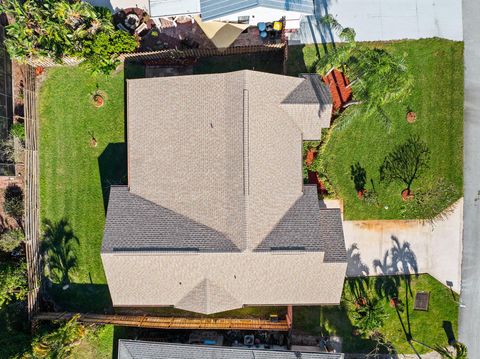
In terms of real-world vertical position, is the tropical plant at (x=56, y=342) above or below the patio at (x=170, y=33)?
below

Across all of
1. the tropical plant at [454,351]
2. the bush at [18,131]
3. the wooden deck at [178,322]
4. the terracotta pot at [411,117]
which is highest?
the terracotta pot at [411,117]

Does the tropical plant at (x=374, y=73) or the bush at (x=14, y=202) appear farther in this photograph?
the bush at (x=14, y=202)

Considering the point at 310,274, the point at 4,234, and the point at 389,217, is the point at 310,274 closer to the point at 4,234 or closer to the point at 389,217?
the point at 389,217

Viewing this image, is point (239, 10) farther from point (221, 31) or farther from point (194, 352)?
point (194, 352)

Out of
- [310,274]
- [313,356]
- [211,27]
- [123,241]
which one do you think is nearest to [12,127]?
[123,241]

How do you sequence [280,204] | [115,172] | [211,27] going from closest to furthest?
[280,204] < [211,27] < [115,172]

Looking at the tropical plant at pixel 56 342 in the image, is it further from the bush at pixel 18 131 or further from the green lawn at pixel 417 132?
the green lawn at pixel 417 132

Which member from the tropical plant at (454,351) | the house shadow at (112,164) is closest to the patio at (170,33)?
the house shadow at (112,164)
